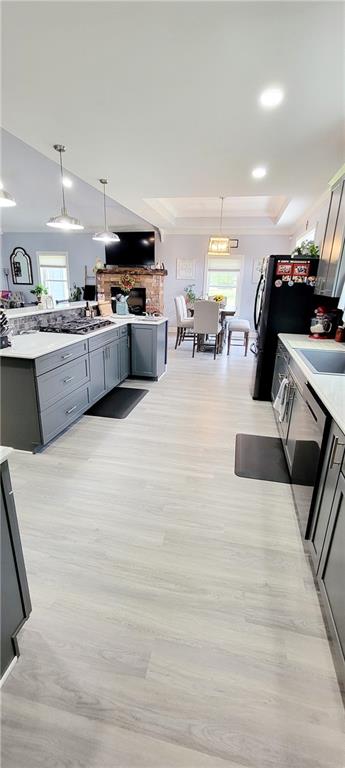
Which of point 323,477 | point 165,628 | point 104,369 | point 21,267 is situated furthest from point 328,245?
point 21,267

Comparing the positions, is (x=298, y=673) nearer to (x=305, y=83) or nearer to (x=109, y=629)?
(x=109, y=629)

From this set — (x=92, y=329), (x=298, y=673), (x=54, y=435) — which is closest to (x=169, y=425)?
(x=54, y=435)

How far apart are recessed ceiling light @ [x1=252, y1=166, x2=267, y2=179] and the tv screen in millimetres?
A: 4002

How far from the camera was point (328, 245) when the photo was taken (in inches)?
116

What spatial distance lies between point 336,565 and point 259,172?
3818 millimetres

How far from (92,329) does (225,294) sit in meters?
5.13

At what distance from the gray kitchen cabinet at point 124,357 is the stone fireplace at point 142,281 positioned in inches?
139

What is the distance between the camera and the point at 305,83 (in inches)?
78.8

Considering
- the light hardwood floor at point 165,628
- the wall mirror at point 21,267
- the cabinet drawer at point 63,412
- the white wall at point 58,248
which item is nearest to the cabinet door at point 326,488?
the light hardwood floor at point 165,628

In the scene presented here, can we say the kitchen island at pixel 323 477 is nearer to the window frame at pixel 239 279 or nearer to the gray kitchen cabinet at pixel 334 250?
the gray kitchen cabinet at pixel 334 250

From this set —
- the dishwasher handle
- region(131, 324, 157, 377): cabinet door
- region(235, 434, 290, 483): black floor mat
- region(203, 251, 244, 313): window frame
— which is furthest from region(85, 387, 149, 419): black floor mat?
region(203, 251, 244, 313): window frame

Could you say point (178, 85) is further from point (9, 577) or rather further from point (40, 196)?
point (40, 196)

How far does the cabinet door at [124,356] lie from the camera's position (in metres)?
4.14

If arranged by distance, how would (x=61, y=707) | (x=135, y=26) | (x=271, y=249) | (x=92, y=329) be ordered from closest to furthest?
1. (x=61, y=707)
2. (x=135, y=26)
3. (x=92, y=329)
4. (x=271, y=249)
